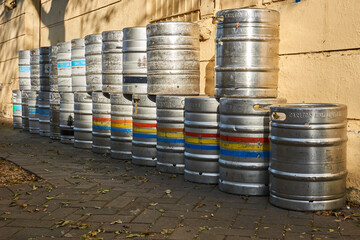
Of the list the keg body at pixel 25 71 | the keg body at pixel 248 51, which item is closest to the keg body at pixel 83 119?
the keg body at pixel 248 51

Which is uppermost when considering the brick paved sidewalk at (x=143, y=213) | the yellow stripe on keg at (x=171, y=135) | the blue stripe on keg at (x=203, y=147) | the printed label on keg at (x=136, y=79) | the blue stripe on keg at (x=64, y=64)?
the blue stripe on keg at (x=64, y=64)

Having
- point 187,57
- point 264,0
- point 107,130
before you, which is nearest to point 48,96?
point 107,130

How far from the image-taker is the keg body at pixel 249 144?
4574 mm

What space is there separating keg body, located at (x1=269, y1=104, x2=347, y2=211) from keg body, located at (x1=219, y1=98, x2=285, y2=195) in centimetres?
40

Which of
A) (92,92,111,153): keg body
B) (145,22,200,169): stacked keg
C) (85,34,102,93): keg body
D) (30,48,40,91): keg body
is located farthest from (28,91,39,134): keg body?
(145,22,200,169): stacked keg

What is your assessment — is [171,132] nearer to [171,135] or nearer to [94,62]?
[171,135]

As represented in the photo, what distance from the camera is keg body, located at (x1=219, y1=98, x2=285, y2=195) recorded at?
15.0 feet

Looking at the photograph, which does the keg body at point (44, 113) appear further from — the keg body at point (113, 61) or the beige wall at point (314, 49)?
the beige wall at point (314, 49)

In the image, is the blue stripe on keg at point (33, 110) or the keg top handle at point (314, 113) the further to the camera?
the blue stripe on keg at point (33, 110)

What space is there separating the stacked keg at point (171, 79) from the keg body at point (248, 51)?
881mm

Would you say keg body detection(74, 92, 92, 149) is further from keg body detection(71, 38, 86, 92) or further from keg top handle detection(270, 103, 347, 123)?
keg top handle detection(270, 103, 347, 123)

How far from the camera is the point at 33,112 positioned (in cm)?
993

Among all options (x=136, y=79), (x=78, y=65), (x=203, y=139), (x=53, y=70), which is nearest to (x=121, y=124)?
(x=136, y=79)

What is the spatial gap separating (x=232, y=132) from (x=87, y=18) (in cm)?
629
